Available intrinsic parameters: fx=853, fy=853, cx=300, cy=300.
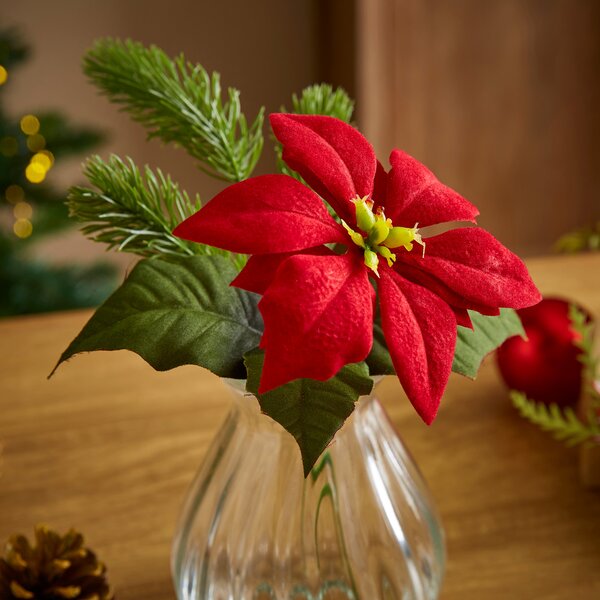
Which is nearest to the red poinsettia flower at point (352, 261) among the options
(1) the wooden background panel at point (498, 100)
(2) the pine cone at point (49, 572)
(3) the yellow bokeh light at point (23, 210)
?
(2) the pine cone at point (49, 572)

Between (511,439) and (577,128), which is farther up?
(511,439)

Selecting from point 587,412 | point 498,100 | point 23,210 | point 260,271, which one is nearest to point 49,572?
point 260,271

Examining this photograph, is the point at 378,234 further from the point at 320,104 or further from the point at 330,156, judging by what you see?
the point at 320,104

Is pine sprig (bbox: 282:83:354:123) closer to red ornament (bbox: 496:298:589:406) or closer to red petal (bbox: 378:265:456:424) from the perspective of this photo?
red petal (bbox: 378:265:456:424)

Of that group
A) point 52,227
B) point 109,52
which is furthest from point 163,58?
point 52,227

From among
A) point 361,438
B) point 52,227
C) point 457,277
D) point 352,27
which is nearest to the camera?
point 457,277

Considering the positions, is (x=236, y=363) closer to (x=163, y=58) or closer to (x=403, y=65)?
(x=163, y=58)
